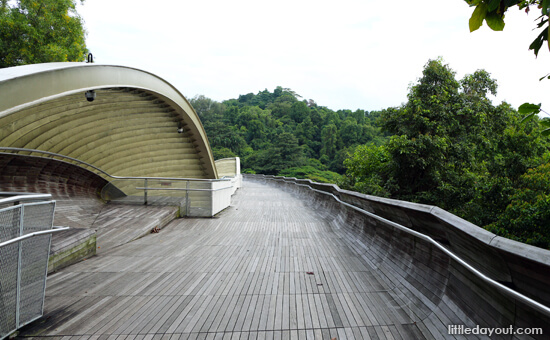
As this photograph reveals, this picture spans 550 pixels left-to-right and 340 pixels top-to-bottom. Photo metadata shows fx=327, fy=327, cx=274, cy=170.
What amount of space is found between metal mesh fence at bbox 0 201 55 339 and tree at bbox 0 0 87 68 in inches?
766

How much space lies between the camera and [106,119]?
45.8 ft

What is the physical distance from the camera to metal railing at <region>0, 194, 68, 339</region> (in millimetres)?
2891

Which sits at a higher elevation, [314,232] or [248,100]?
[248,100]

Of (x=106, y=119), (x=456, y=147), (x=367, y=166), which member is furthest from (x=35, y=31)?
(x=456, y=147)

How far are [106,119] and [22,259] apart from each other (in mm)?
12234

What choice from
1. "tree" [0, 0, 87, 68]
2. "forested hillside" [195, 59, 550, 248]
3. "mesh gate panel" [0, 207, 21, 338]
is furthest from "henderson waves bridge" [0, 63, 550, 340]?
"tree" [0, 0, 87, 68]

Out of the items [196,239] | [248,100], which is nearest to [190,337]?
[196,239]

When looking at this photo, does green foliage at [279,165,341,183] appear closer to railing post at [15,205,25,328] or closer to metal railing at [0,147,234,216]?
metal railing at [0,147,234,216]

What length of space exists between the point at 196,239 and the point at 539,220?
11.2m

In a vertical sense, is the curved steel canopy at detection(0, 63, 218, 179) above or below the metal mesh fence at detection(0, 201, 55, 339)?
above

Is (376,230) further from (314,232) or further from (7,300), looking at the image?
(7,300)

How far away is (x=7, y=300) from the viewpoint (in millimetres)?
2930

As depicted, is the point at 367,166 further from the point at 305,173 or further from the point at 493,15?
the point at 305,173

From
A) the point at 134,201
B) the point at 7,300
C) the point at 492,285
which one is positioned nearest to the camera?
the point at 492,285
